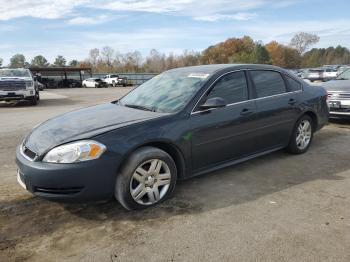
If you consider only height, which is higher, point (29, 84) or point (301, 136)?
point (29, 84)

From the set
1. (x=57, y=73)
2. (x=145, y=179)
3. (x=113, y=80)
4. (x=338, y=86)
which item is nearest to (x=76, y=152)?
(x=145, y=179)

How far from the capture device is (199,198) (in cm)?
405

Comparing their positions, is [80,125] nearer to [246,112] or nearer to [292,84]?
[246,112]

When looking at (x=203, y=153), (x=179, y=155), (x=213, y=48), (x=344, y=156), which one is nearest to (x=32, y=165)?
(x=179, y=155)

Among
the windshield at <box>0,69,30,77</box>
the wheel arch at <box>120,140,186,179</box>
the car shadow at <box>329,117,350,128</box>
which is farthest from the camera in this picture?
the windshield at <box>0,69,30,77</box>

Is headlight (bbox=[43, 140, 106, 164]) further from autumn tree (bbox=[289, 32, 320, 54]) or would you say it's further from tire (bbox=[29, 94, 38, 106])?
autumn tree (bbox=[289, 32, 320, 54])

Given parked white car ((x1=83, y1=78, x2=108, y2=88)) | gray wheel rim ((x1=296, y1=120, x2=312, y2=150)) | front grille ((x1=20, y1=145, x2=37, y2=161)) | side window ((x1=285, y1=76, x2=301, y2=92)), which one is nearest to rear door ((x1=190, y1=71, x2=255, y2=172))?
side window ((x1=285, y1=76, x2=301, y2=92))

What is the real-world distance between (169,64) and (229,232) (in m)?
93.9

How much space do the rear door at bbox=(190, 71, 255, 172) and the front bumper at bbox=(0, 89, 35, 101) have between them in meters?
13.3

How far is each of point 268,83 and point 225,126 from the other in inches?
50.3

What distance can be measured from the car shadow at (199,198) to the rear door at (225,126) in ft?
1.09

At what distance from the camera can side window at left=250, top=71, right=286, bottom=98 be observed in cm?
503

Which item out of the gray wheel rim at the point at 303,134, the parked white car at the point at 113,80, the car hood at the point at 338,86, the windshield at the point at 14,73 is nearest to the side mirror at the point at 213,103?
the gray wheel rim at the point at 303,134

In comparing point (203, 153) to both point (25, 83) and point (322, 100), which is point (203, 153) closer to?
point (322, 100)
